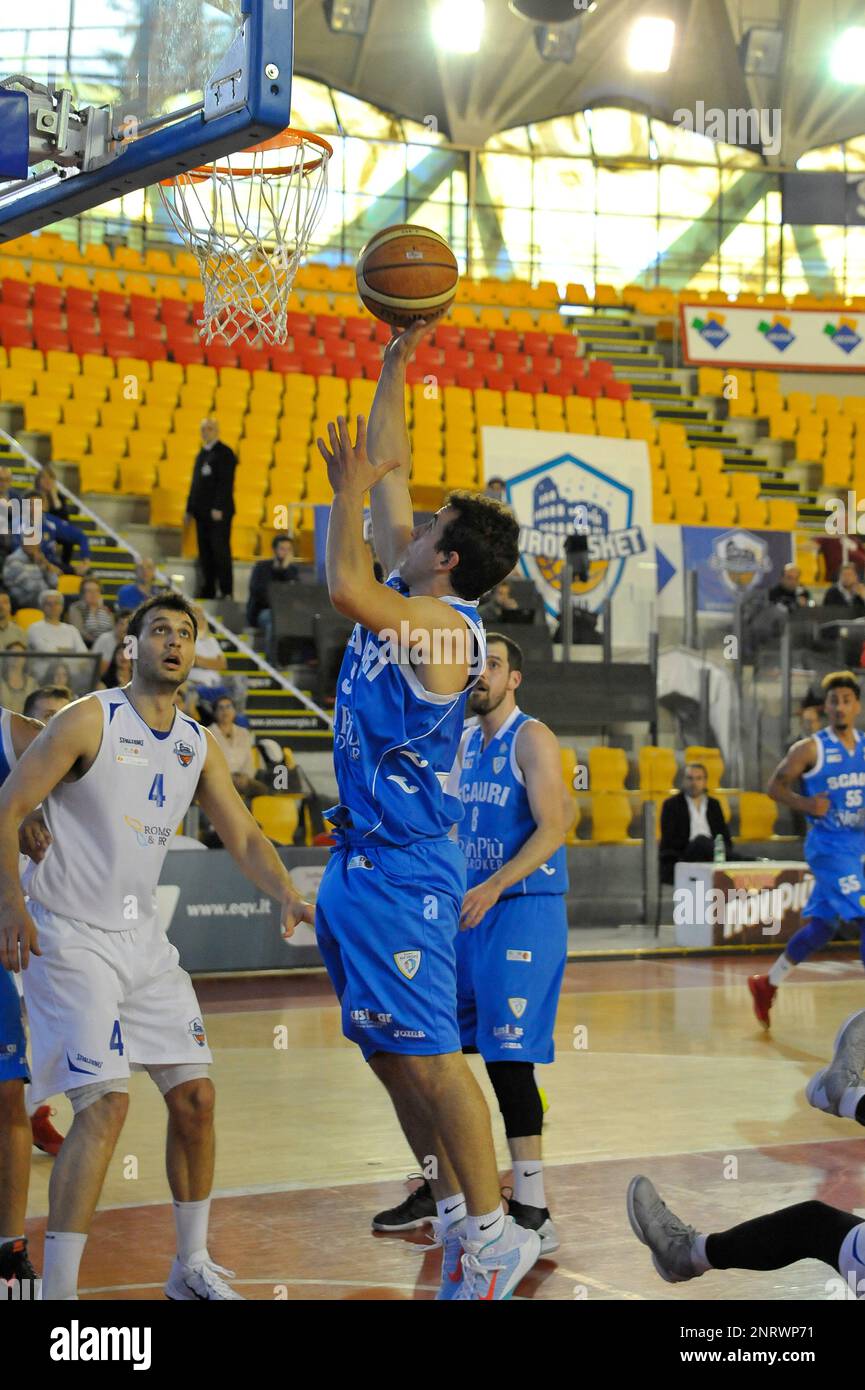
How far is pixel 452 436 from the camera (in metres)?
19.5

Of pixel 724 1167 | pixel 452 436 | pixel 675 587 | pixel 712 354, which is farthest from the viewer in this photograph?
pixel 712 354

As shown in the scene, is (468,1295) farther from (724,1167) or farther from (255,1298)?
(724,1167)

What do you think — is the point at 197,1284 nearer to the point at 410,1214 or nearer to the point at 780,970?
the point at 410,1214

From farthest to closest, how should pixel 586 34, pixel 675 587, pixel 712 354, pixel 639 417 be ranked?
pixel 586 34, pixel 712 354, pixel 639 417, pixel 675 587

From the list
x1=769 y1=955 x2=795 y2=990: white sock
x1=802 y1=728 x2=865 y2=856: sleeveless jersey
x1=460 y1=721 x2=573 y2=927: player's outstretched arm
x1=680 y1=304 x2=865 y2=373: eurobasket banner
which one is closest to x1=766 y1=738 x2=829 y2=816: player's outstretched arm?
x1=802 y1=728 x2=865 y2=856: sleeveless jersey

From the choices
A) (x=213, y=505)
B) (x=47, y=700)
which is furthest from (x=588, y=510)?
(x=47, y=700)

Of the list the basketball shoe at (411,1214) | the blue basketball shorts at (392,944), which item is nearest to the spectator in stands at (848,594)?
the basketball shoe at (411,1214)

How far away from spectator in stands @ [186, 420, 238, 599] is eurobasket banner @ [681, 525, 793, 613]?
17.5ft

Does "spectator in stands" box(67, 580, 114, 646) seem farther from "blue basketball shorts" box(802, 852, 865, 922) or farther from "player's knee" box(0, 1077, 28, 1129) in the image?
"player's knee" box(0, 1077, 28, 1129)

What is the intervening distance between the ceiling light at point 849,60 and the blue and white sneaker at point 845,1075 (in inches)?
1217

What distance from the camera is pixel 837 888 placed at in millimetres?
8688

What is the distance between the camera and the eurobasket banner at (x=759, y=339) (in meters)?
25.1
